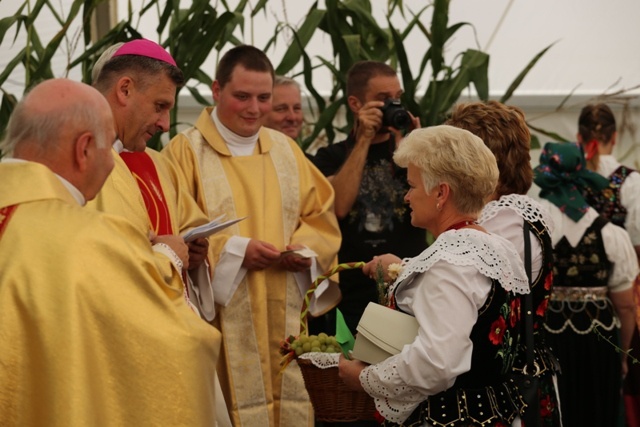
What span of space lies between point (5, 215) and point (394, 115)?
8.46 feet

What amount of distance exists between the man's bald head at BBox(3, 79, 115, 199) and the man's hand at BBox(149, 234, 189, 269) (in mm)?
874

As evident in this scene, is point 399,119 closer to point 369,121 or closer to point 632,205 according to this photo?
point 369,121

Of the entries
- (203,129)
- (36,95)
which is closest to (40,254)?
(36,95)

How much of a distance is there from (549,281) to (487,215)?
303mm

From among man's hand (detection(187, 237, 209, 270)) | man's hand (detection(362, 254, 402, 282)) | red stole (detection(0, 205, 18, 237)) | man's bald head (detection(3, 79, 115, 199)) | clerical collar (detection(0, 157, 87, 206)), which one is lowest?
man's hand (detection(187, 237, 209, 270))

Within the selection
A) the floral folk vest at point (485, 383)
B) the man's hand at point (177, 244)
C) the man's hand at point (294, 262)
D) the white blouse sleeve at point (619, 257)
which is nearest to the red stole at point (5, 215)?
the man's hand at point (177, 244)

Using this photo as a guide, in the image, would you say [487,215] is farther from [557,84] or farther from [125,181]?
[557,84]

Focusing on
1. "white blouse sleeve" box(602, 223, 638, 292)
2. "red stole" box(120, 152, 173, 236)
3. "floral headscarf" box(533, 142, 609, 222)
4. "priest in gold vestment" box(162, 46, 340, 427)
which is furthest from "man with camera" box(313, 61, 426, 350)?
"red stole" box(120, 152, 173, 236)

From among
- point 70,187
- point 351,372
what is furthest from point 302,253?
point 70,187

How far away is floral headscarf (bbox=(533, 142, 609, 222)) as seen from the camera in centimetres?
546

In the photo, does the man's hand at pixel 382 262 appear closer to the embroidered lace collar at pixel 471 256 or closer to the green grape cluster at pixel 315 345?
the green grape cluster at pixel 315 345

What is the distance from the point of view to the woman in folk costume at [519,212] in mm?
3668

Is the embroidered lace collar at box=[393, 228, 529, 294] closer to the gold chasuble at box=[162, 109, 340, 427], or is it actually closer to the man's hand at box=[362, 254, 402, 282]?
the man's hand at box=[362, 254, 402, 282]

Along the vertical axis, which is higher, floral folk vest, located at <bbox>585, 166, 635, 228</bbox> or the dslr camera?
the dslr camera
